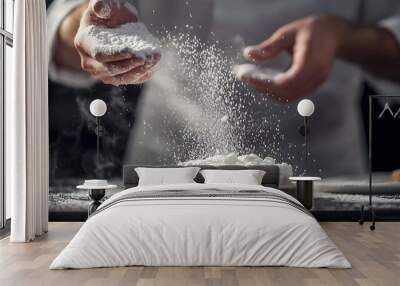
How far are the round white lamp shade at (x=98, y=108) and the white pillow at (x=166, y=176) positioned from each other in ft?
2.81

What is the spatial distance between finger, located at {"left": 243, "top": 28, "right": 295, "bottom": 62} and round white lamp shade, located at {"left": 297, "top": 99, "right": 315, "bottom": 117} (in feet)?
2.49

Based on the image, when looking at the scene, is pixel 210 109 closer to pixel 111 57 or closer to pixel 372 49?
pixel 111 57

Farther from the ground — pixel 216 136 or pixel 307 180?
pixel 216 136

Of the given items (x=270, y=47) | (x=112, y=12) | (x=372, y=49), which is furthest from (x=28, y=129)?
(x=372, y=49)

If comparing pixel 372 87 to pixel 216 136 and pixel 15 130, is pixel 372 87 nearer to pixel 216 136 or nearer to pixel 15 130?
pixel 216 136

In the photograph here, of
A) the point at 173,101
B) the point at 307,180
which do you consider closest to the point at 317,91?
the point at 307,180

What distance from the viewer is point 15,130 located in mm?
6027

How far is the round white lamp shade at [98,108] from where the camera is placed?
7352 millimetres

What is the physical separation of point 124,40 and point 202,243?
12.3ft

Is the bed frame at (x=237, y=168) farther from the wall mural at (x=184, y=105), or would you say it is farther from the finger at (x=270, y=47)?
the finger at (x=270, y=47)

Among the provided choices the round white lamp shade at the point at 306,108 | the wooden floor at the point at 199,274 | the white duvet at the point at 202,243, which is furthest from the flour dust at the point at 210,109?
the white duvet at the point at 202,243

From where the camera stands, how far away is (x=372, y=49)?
7.62 m

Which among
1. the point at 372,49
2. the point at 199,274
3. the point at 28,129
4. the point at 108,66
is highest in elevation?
the point at 372,49

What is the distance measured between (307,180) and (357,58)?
5.56 ft
